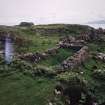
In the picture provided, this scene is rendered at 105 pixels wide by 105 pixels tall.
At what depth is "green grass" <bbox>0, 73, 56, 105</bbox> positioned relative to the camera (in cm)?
1908

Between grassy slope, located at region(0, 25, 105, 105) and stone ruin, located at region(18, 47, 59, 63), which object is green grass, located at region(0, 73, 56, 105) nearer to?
grassy slope, located at region(0, 25, 105, 105)

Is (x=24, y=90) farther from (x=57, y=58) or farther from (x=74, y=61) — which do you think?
(x=57, y=58)

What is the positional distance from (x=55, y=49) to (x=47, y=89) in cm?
1716

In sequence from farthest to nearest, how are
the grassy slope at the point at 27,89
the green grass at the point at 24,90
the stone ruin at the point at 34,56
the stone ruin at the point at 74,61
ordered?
the stone ruin at the point at 34,56 → the stone ruin at the point at 74,61 → the grassy slope at the point at 27,89 → the green grass at the point at 24,90

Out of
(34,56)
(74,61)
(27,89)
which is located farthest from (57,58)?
(27,89)

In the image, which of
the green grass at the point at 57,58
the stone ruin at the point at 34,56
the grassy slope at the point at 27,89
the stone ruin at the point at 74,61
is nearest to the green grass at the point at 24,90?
the grassy slope at the point at 27,89

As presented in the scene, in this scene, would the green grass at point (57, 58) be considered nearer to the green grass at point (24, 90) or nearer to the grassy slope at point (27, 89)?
the grassy slope at point (27, 89)

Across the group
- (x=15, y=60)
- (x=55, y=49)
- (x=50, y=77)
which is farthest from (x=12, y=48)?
(x=50, y=77)

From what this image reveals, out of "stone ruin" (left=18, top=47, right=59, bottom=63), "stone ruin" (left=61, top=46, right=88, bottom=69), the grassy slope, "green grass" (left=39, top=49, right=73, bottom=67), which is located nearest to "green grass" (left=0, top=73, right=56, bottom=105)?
the grassy slope

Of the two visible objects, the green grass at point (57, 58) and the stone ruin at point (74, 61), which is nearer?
the stone ruin at point (74, 61)

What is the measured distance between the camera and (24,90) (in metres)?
21.1

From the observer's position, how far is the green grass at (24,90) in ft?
62.6

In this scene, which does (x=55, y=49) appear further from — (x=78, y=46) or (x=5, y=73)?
(x=5, y=73)

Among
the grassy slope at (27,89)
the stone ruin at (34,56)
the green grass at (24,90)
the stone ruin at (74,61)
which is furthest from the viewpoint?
the stone ruin at (34,56)
